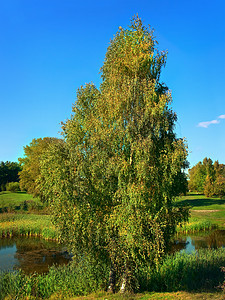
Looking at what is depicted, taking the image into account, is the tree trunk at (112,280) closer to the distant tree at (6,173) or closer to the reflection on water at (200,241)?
the reflection on water at (200,241)

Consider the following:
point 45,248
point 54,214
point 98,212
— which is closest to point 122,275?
point 98,212

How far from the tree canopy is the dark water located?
7.21 m

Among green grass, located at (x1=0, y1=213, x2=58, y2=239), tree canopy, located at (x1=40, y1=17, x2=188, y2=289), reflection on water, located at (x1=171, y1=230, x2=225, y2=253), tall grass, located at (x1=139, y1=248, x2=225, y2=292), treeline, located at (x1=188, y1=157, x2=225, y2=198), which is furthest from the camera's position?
treeline, located at (x1=188, y1=157, x2=225, y2=198)

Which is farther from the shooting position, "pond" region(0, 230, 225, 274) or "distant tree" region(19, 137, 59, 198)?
"distant tree" region(19, 137, 59, 198)

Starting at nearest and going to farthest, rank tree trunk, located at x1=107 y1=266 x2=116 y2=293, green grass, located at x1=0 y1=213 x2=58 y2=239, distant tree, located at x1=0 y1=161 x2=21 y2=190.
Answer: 1. tree trunk, located at x1=107 y1=266 x2=116 y2=293
2. green grass, located at x1=0 y1=213 x2=58 y2=239
3. distant tree, located at x1=0 y1=161 x2=21 y2=190

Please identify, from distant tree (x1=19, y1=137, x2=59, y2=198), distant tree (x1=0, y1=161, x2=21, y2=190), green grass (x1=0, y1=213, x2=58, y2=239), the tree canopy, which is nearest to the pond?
green grass (x1=0, y1=213, x2=58, y2=239)

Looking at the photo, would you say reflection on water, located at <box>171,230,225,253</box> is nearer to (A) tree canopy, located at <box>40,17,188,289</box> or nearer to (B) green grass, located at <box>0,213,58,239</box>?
(A) tree canopy, located at <box>40,17,188,289</box>

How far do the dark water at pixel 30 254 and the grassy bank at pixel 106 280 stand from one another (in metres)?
4.53

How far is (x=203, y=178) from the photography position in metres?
102

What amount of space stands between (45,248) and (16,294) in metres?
14.5

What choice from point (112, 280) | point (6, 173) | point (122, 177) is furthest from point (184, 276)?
point (6, 173)

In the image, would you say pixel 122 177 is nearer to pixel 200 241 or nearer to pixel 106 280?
pixel 106 280

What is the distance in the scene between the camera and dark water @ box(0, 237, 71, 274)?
22.2m

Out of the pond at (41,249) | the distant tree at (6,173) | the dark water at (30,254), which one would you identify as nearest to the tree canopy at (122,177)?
the dark water at (30,254)
